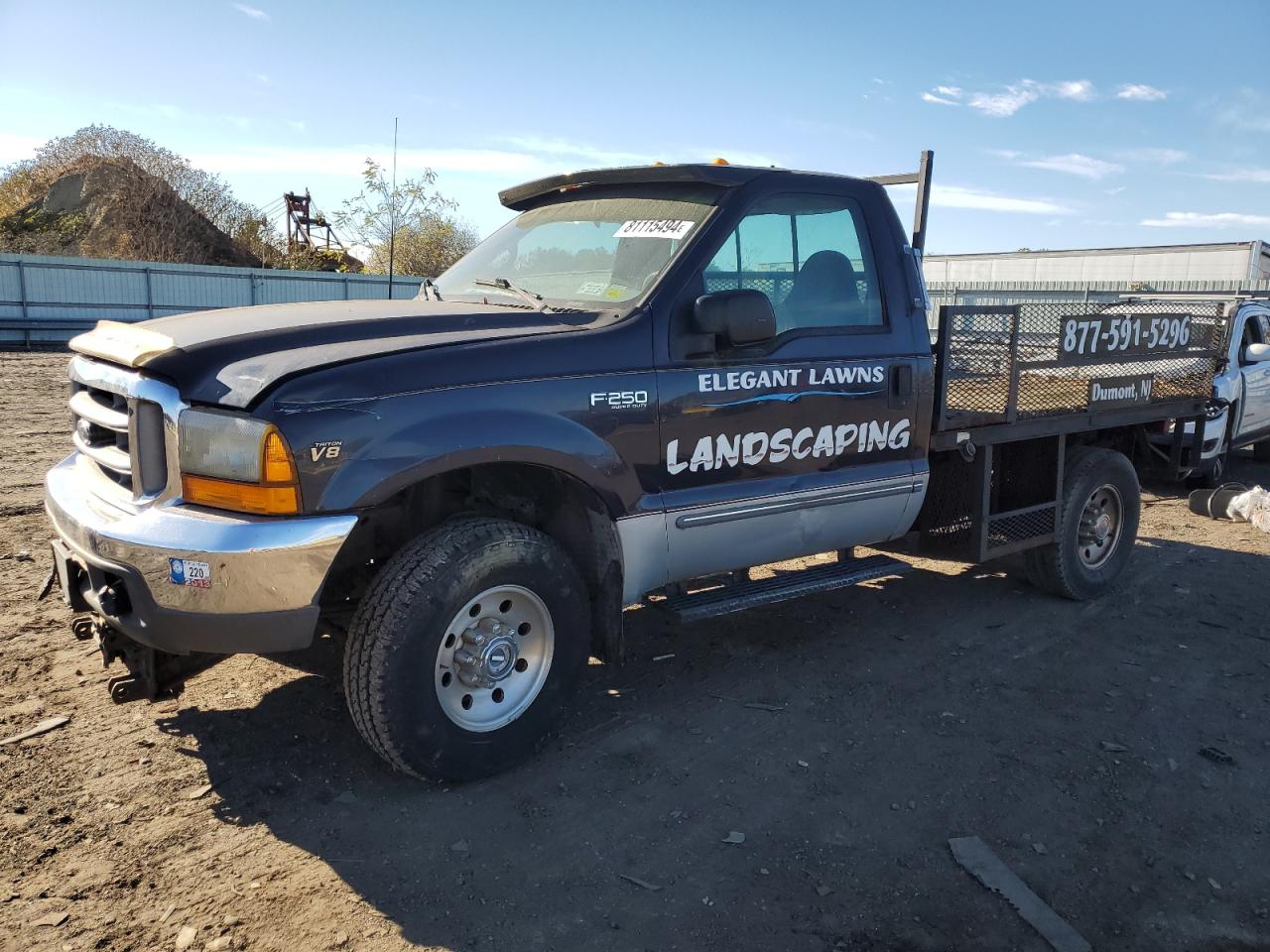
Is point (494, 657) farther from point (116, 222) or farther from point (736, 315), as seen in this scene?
point (116, 222)

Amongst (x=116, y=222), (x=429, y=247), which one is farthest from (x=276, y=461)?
(x=116, y=222)

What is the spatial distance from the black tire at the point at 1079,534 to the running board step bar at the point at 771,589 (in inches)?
58.1

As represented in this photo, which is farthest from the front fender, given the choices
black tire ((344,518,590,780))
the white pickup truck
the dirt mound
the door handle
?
the dirt mound

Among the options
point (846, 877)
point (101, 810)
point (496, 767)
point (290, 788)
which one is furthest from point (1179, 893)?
point (101, 810)

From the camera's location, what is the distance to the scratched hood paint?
9.41 ft

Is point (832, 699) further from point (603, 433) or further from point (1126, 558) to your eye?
point (1126, 558)

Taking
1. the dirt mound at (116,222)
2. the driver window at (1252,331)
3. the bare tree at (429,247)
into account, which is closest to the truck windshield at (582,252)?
the driver window at (1252,331)

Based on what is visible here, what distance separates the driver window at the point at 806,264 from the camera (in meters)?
3.98

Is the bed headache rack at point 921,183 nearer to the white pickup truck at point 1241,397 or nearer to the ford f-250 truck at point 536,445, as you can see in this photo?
the ford f-250 truck at point 536,445

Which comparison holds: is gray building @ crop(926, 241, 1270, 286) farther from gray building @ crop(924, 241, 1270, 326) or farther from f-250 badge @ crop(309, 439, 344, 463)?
f-250 badge @ crop(309, 439, 344, 463)

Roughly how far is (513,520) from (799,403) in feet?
4.31

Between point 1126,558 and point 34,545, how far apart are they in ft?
22.4

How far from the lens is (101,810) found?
3.08m

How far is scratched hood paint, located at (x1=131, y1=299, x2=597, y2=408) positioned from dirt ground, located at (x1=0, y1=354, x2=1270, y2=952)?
4.67 ft
